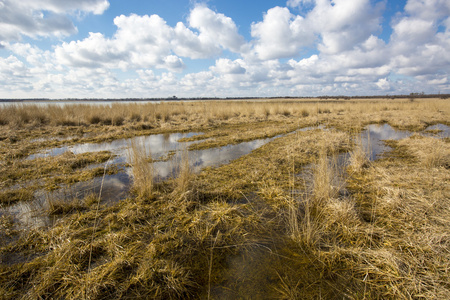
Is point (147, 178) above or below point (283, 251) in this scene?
above

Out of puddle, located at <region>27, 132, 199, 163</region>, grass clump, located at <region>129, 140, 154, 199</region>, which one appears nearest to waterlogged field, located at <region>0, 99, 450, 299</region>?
grass clump, located at <region>129, 140, 154, 199</region>

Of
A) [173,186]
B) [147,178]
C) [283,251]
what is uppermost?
[147,178]

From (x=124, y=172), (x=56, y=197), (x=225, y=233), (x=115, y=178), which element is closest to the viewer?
(x=225, y=233)

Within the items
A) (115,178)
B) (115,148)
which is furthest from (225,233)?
(115,148)

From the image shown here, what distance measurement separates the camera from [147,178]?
4.02m

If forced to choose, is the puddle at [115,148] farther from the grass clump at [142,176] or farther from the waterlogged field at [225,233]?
the grass clump at [142,176]

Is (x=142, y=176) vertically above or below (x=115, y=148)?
above

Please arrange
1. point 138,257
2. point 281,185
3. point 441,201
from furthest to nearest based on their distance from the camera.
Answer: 1. point 281,185
2. point 441,201
3. point 138,257

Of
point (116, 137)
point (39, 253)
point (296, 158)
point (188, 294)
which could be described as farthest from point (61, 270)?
point (116, 137)

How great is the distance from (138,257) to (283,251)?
6.34 feet

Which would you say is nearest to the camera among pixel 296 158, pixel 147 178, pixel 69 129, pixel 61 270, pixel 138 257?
pixel 61 270

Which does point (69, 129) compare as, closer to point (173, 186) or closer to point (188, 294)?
point (173, 186)

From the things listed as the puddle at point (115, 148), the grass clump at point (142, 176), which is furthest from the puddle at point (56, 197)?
the puddle at point (115, 148)

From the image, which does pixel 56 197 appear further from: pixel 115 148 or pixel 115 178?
pixel 115 148
